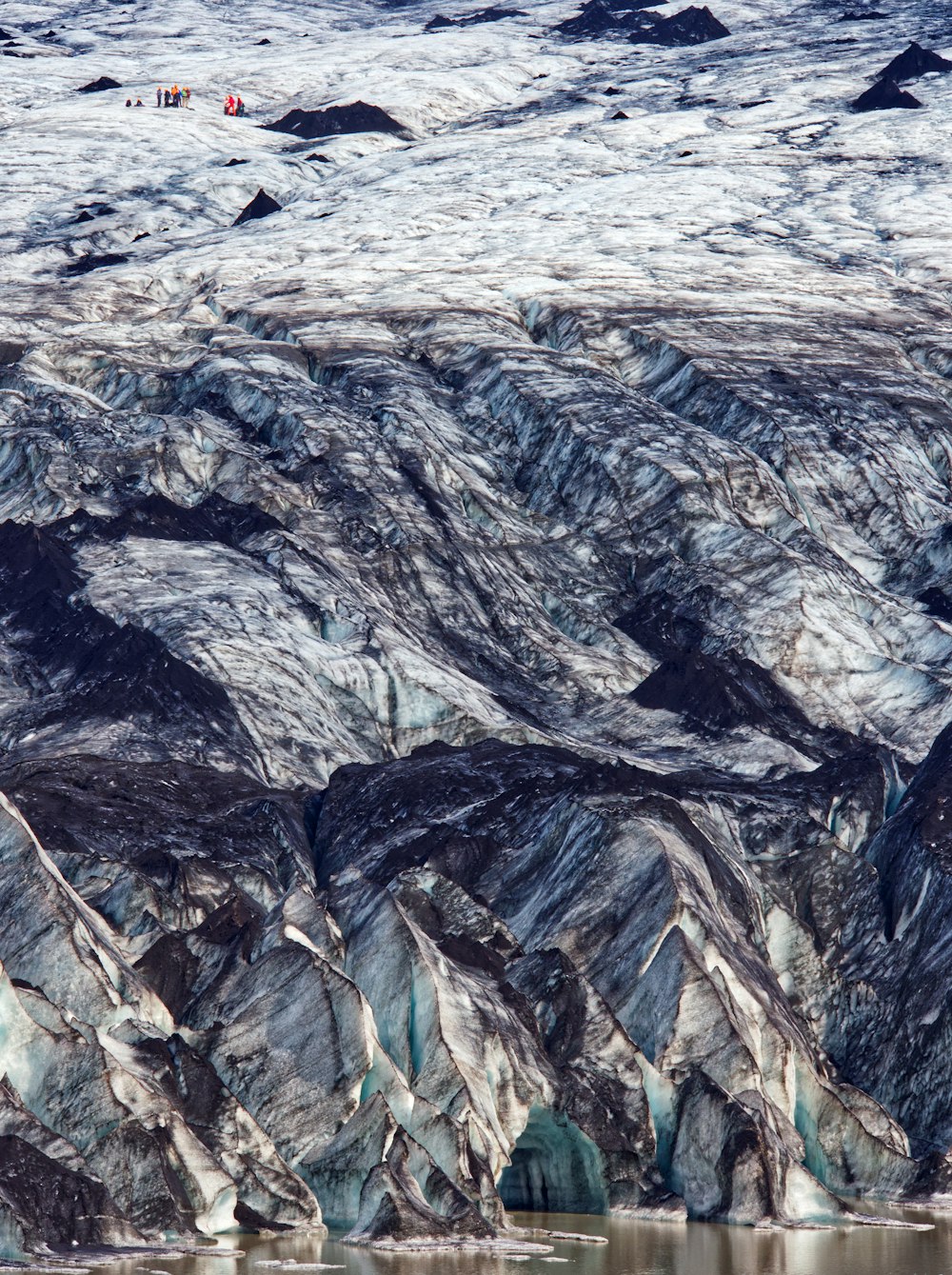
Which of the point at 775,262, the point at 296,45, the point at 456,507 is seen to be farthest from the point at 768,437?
the point at 296,45

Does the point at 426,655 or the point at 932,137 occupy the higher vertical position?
the point at 932,137

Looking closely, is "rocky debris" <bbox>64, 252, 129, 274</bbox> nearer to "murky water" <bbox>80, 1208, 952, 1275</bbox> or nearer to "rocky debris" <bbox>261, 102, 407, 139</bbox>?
"rocky debris" <bbox>261, 102, 407, 139</bbox>

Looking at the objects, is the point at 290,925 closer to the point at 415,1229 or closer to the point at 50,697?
the point at 415,1229

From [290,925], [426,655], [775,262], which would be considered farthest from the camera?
[775,262]

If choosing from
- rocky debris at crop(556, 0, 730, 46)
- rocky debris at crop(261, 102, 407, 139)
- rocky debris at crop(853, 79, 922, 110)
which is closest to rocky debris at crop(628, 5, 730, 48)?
rocky debris at crop(556, 0, 730, 46)

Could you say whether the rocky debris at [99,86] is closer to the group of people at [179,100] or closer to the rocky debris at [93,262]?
the group of people at [179,100]

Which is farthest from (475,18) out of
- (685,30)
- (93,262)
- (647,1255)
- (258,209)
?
(647,1255)

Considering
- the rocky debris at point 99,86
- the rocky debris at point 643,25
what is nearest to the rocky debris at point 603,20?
the rocky debris at point 643,25
